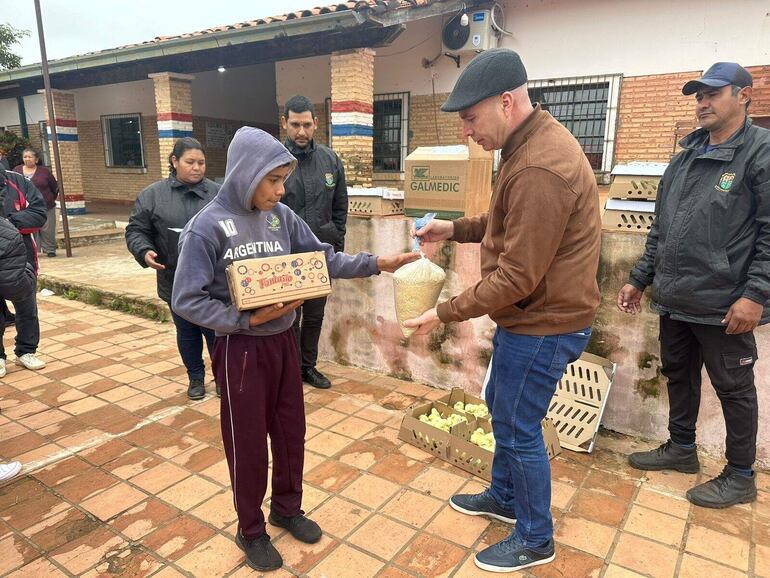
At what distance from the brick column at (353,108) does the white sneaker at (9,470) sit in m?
6.36

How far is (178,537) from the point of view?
7.84 ft

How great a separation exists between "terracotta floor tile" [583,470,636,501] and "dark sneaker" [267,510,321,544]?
1.42m

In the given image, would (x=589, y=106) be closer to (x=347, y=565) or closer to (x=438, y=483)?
(x=438, y=483)

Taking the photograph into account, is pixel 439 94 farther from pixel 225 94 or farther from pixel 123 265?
pixel 225 94

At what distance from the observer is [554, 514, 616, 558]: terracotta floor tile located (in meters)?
2.31

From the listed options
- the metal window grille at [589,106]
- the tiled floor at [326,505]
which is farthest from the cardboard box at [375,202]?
the metal window grille at [589,106]

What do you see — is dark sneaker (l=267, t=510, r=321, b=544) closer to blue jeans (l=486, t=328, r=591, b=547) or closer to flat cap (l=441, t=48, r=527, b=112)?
blue jeans (l=486, t=328, r=591, b=547)

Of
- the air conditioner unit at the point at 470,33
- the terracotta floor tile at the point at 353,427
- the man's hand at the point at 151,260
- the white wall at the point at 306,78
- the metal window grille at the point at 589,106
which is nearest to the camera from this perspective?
the terracotta floor tile at the point at 353,427

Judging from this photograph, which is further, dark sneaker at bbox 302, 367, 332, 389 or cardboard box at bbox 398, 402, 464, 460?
dark sneaker at bbox 302, 367, 332, 389

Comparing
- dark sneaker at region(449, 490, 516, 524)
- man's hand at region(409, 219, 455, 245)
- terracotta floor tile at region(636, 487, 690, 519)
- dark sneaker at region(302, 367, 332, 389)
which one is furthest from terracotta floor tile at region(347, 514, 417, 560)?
dark sneaker at region(302, 367, 332, 389)

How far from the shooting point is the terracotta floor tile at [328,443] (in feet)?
10.3

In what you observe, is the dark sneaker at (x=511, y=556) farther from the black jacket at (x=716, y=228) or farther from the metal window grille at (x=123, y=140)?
the metal window grille at (x=123, y=140)

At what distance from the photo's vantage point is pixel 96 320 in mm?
5969

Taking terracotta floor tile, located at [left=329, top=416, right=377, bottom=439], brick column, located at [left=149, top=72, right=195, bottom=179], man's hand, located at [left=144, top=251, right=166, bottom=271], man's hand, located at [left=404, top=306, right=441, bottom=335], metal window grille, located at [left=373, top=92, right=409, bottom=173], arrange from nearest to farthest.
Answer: man's hand, located at [left=404, top=306, right=441, bottom=335], terracotta floor tile, located at [left=329, top=416, right=377, bottom=439], man's hand, located at [left=144, top=251, right=166, bottom=271], metal window grille, located at [left=373, top=92, right=409, bottom=173], brick column, located at [left=149, top=72, right=195, bottom=179]
